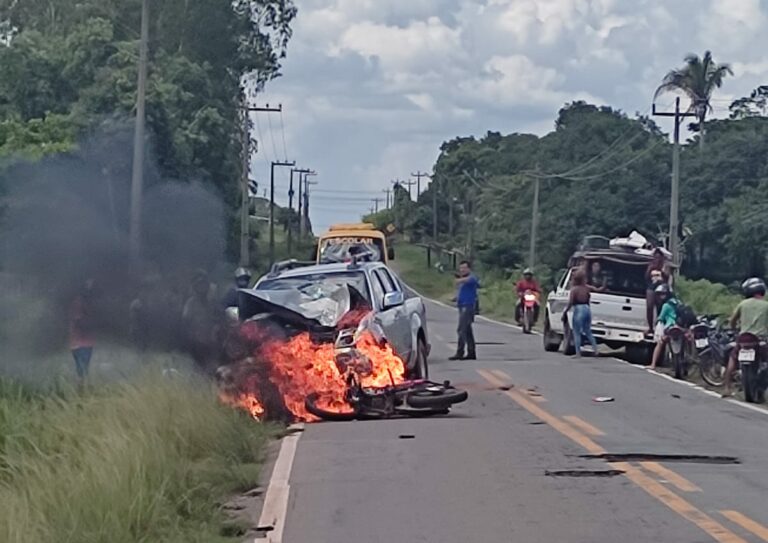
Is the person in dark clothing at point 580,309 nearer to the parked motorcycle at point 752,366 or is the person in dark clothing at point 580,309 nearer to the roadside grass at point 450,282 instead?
the parked motorcycle at point 752,366

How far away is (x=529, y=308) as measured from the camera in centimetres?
4000

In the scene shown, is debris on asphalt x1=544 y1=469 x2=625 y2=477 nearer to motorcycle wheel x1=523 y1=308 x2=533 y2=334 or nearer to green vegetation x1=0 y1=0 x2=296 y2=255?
green vegetation x1=0 y1=0 x2=296 y2=255

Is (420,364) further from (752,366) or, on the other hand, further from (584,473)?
(584,473)

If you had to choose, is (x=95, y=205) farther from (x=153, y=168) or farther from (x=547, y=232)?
(x=547, y=232)

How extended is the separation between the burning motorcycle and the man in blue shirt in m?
11.8

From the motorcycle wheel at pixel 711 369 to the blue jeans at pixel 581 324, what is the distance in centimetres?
494

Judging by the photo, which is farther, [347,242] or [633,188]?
[633,188]

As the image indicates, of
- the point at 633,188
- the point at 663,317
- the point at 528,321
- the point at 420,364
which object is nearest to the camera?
the point at 420,364

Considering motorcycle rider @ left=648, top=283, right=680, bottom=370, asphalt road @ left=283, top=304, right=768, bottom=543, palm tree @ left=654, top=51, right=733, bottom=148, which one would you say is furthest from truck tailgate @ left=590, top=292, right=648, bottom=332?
palm tree @ left=654, top=51, right=733, bottom=148

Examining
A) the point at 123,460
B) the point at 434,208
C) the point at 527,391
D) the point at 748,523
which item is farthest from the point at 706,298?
the point at 434,208

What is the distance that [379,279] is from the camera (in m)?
20.5

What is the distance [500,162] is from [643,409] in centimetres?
8488

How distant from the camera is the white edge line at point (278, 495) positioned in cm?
1055

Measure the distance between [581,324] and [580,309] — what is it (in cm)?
40
